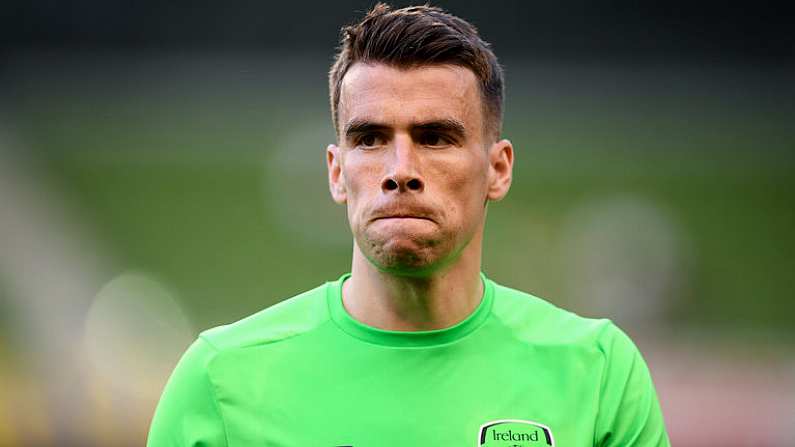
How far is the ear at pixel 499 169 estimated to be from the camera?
3139 millimetres

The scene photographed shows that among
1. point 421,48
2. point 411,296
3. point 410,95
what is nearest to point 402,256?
point 411,296

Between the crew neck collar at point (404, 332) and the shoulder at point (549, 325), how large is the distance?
100mm

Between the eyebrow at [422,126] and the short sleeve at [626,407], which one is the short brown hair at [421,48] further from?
the short sleeve at [626,407]

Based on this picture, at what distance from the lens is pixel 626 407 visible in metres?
2.93

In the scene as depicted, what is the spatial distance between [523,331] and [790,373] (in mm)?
8509

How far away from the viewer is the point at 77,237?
1212 centimetres

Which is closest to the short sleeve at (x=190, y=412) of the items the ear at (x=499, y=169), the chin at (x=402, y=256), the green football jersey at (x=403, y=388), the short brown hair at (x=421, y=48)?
the green football jersey at (x=403, y=388)

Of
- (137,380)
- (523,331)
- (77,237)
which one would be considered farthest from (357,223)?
(77,237)

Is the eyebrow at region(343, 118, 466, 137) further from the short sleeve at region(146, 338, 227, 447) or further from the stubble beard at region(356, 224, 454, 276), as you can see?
the short sleeve at region(146, 338, 227, 447)

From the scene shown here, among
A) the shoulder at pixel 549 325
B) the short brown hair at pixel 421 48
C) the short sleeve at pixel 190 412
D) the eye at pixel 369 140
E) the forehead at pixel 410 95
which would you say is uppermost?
the short brown hair at pixel 421 48

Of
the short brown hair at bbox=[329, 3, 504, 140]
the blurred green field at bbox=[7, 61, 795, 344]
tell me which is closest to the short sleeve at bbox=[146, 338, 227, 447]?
the short brown hair at bbox=[329, 3, 504, 140]

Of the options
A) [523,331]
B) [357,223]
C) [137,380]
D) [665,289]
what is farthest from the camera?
[665,289]

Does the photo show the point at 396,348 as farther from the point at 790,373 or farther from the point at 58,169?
the point at 58,169

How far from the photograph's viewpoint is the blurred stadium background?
37.2 feet
